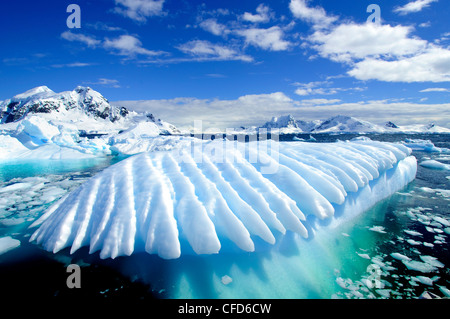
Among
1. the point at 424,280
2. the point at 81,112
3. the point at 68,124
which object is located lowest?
the point at 424,280

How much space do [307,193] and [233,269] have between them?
5.11 ft

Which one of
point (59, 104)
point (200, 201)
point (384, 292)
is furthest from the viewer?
point (59, 104)

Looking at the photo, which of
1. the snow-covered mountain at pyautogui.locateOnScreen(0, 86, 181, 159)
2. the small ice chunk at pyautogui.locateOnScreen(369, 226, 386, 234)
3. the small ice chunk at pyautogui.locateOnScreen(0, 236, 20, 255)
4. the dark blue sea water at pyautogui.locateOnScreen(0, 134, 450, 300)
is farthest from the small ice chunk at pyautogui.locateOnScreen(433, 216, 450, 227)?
the snow-covered mountain at pyautogui.locateOnScreen(0, 86, 181, 159)

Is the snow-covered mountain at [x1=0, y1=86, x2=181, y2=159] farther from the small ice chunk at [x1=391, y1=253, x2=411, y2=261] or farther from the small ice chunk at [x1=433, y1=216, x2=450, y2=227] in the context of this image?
the small ice chunk at [x1=391, y1=253, x2=411, y2=261]

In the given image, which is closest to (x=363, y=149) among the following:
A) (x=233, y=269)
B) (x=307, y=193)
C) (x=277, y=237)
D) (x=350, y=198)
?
(x=350, y=198)

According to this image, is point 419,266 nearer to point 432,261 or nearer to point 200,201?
point 432,261

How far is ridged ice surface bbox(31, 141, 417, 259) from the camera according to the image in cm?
257

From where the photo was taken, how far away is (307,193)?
323 centimetres

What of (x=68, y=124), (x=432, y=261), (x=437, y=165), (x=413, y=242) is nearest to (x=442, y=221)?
(x=413, y=242)

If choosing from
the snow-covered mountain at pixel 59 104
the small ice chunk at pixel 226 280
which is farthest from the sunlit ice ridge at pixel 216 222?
the snow-covered mountain at pixel 59 104

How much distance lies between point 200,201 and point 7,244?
9.74 ft

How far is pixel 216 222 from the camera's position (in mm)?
2719

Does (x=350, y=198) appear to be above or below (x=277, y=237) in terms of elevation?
above

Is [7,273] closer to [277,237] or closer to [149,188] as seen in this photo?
[149,188]
